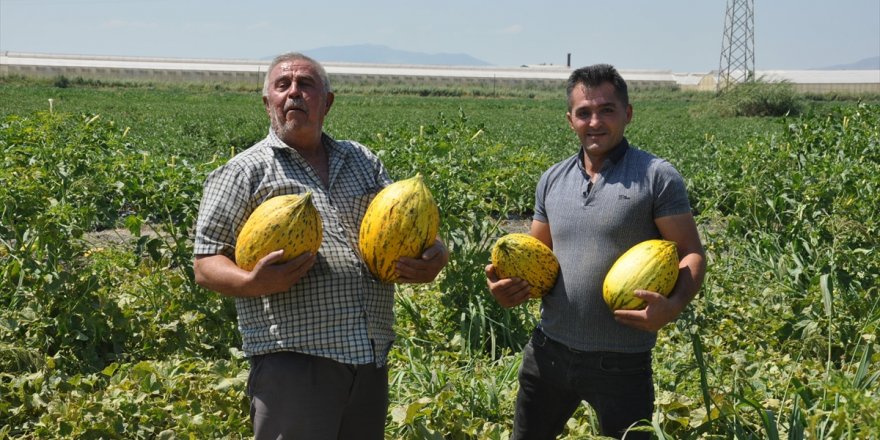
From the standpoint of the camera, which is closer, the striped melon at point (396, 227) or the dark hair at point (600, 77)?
the striped melon at point (396, 227)

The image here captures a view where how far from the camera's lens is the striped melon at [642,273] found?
9.12 feet

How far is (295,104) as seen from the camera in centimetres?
299

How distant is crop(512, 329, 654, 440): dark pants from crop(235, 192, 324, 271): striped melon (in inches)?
40.0

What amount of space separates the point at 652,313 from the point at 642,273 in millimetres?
138

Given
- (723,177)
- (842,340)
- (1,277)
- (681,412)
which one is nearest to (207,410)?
(1,277)

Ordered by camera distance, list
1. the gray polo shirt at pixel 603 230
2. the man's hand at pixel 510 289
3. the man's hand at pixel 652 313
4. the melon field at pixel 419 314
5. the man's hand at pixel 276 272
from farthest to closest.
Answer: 1. the melon field at pixel 419 314
2. the man's hand at pixel 510 289
3. the gray polo shirt at pixel 603 230
4. the man's hand at pixel 652 313
5. the man's hand at pixel 276 272

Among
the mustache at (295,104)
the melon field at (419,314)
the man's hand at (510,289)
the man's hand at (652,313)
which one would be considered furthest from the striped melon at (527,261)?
the mustache at (295,104)

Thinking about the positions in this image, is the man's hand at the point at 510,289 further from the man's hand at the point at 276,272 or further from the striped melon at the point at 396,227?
the man's hand at the point at 276,272

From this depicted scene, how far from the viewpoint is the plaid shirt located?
9.36 ft

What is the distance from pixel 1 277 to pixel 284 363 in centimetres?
287

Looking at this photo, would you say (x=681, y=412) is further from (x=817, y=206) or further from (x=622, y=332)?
(x=817, y=206)

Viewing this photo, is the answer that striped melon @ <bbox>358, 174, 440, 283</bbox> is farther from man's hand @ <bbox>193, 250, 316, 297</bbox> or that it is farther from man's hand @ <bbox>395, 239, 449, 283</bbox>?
man's hand @ <bbox>193, 250, 316, 297</bbox>

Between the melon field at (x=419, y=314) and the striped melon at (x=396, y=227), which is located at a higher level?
the striped melon at (x=396, y=227)

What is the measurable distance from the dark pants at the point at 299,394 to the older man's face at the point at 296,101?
0.78 meters
